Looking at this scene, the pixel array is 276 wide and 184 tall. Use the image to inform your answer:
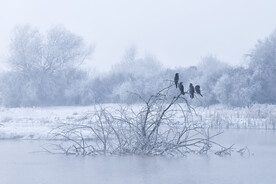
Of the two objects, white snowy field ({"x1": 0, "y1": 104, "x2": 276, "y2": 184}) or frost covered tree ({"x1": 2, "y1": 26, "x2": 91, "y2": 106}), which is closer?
white snowy field ({"x1": 0, "y1": 104, "x2": 276, "y2": 184})

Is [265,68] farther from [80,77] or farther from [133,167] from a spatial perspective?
[133,167]

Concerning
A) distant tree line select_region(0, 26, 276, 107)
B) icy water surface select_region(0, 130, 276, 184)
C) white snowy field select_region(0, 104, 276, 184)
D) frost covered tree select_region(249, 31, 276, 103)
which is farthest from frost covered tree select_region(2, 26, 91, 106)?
icy water surface select_region(0, 130, 276, 184)

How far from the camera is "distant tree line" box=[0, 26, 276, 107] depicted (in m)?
36.0

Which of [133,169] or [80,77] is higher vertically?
[80,77]

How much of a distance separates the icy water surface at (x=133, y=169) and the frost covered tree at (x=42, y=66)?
26.9 metres

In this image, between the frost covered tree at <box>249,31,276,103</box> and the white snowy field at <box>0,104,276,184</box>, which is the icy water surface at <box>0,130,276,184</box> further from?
the frost covered tree at <box>249,31,276,103</box>

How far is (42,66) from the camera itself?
145 feet

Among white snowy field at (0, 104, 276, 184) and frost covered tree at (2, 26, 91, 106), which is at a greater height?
frost covered tree at (2, 26, 91, 106)

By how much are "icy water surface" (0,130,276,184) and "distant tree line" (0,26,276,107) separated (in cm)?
2122

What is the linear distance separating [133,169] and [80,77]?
3300cm

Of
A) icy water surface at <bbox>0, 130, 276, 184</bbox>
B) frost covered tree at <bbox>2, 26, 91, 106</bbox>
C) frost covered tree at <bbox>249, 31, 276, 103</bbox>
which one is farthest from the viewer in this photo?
frost covered tree at <bbox>2, 26, 91, 106</bbox>

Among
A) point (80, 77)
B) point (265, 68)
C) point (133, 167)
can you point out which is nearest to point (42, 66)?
point (80, 77)

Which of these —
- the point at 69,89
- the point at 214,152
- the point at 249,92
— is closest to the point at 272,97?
the point at 249,92

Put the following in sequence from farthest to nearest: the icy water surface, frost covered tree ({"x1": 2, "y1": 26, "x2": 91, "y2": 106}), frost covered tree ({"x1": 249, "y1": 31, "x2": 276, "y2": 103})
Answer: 1. frost covered tree ({"x1": 2, "y1": 26, "x2": 91, "y2": 106})
2. frost covered tree ({"x1": 249, "y1": 31, "x2": 276, "y2": 103})
3. the icy water surface
